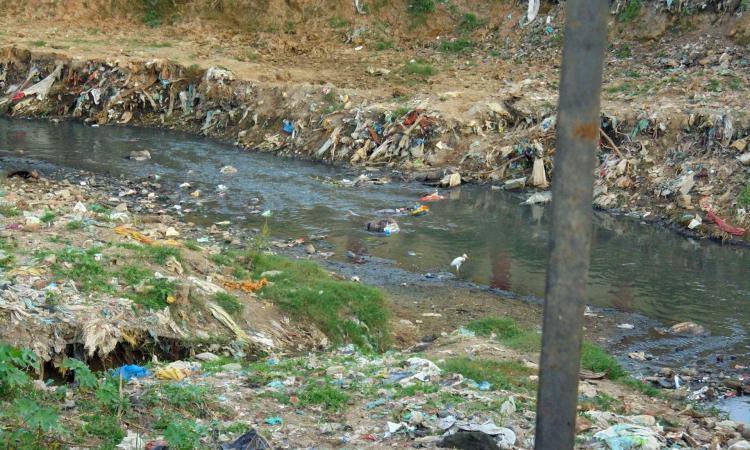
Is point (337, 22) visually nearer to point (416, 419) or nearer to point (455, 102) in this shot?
point (455, 102)

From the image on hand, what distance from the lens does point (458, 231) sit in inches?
433

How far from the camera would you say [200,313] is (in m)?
6.48

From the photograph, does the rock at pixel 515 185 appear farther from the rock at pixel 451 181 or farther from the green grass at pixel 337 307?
the green grass at pixel 337 307

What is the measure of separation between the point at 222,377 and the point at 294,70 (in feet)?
39.4

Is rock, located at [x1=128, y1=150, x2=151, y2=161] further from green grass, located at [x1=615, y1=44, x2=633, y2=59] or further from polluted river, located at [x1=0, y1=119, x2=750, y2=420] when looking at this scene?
green grass, located at [x1=615, y1=44, x2=633, y2=59]

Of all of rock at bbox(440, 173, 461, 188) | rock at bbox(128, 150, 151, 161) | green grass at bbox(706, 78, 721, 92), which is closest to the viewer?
rock at bbox(440, 173, 461, 188)

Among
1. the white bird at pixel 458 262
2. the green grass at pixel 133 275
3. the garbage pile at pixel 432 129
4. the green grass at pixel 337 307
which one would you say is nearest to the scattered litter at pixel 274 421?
the green grass at pixel 133 275

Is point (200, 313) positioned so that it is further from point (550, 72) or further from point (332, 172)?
point (550, 72)

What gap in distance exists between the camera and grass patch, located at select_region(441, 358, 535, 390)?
5.64 metres

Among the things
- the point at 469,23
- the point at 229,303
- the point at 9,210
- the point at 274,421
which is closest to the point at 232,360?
the point at 229,303

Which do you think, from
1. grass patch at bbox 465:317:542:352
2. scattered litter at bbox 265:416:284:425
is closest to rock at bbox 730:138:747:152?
grass patch at bbox 465:317:542:352

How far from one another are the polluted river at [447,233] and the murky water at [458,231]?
16 millimetres

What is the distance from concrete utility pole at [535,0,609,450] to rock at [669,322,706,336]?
598 centimetres

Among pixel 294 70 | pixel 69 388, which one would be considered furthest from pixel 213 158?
pixel 69 388
